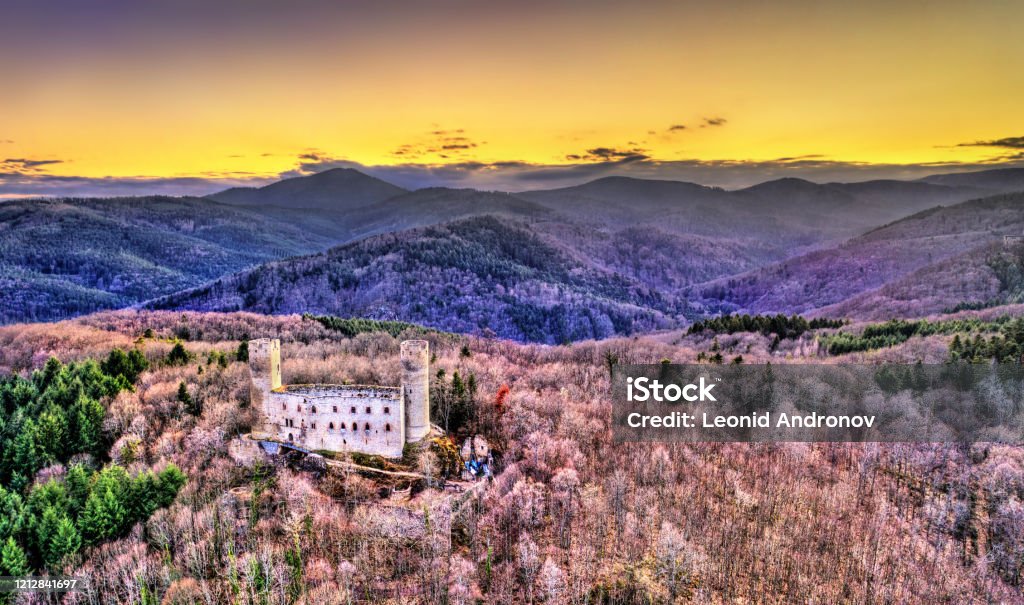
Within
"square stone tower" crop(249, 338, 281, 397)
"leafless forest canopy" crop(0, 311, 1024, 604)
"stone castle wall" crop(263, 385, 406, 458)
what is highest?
"square stone tower" crop(249, 338, 281, 397)

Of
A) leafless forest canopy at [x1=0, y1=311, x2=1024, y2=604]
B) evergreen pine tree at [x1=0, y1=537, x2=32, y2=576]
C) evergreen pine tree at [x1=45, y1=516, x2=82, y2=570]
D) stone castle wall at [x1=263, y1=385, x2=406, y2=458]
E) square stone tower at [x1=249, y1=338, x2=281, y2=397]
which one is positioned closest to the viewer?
evergreen pine tree at [x1=0, y1=537, x2=32, y2=576]

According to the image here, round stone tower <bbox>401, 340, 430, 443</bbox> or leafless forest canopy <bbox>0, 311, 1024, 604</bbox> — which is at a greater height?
round stone tower <bbox>401, 340, 430, 443</bbox>

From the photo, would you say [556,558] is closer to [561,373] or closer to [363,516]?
[363,516]

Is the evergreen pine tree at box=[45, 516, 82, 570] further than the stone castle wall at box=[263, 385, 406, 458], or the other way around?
the stone castle wall at box=[263, 385, 406, 458]

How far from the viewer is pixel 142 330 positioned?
12181cm

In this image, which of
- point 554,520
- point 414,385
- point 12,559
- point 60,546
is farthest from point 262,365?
point 554,520

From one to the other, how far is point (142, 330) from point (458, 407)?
8918cm

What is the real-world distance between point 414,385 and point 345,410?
22.3 feet

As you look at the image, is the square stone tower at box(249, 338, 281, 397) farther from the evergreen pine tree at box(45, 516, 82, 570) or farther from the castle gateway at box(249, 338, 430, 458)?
the evergreen pine tree at box(45, 516, 82, 570)

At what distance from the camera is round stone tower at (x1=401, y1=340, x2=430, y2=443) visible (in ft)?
182

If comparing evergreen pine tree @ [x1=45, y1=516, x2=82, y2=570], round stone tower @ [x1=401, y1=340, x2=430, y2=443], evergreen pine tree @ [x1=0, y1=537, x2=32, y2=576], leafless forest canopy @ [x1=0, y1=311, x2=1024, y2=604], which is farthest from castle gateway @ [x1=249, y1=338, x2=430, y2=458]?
evergreen pine tree @ [x1=0, y1=537, x2=32, y2=576]

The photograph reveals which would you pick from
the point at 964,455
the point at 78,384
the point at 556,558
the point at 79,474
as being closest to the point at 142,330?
the point at 78,384

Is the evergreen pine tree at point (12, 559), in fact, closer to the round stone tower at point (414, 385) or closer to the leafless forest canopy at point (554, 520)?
the leafless forest canopy at point (554, 520)

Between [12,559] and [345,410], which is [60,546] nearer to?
[12,559]
